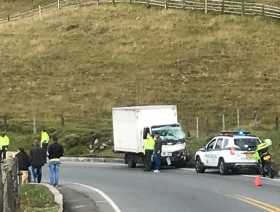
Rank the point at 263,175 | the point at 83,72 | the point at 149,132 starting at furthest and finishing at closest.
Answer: the point at 83,72
the point at 149,132
the point at 263,175

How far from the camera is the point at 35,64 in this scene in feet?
192

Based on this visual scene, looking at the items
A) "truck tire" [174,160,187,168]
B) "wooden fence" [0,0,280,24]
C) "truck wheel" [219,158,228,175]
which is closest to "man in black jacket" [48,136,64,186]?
"truck wheel" [219,158,228,175]

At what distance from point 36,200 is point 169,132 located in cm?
1528

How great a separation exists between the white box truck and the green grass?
37.6 feet

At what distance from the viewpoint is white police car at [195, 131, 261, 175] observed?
27.5 m

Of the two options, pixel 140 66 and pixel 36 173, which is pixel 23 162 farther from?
pixel 140 66

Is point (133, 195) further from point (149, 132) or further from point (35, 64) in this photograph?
point (35, 64)

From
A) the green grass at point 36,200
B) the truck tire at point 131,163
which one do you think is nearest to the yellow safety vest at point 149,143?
the truck tire at point 131,163

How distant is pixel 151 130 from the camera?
3244cm

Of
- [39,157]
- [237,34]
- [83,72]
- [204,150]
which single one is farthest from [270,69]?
[39,157]

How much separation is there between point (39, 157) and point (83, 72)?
31.5 meters

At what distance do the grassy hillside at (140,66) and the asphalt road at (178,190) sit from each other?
13.6m

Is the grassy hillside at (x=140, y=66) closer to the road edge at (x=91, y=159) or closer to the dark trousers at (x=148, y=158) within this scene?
the road edge at (x=91, y=159)

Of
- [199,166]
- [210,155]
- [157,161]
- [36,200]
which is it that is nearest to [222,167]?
[210,155]
